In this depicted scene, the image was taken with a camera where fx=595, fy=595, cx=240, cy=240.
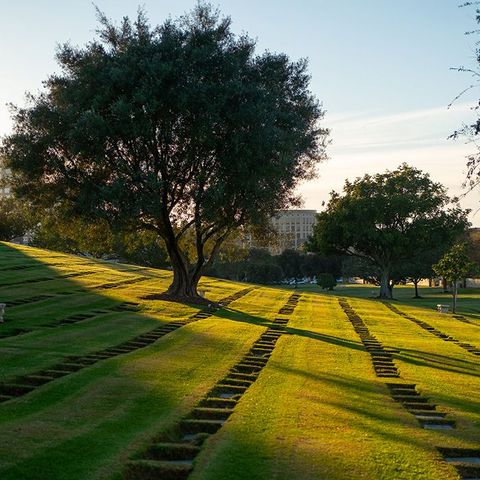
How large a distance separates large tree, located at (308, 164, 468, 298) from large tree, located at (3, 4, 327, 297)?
95.2ft

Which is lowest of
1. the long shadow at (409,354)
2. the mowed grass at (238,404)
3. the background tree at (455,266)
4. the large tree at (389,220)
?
the long shadow at (409,354)

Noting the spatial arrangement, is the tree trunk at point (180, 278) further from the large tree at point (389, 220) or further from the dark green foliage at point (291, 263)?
the dark green foliage at point (291, 263)

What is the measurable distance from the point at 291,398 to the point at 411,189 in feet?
178

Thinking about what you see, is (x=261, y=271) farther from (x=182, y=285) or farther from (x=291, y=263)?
(x=182, y=285)

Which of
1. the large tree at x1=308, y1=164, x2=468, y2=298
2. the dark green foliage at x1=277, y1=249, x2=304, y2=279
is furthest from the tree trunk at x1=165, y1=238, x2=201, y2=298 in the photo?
the dark green foliage at x1=277, y1=249, x2=304, y2=279

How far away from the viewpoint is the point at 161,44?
28453 mm

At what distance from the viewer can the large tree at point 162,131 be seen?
27547 mm

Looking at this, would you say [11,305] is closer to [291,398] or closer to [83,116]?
[83,116]

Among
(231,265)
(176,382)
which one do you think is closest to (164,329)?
(176,382)

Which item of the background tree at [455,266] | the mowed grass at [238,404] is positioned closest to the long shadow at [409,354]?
the mowed grass at [238,404]

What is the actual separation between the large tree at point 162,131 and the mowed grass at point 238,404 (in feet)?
25.2

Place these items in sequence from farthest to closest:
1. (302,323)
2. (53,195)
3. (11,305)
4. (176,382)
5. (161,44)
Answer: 1. (53,195)
2. (161,44)
3. (302,323)
4. (11,305)
5. (176,382)

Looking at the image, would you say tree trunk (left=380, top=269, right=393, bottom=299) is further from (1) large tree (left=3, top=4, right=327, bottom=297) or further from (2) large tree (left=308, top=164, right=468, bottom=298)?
(1) large tree (left=3, top=4, right=327, bottom=297)

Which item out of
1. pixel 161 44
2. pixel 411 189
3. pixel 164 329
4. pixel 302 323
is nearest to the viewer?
pixel 164 329
